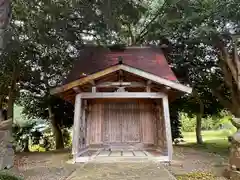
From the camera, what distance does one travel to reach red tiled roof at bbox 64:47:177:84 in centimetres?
990

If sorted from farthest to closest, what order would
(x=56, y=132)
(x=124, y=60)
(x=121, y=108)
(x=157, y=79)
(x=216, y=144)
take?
(x=56, y=132) → (x=216, y=144) → (x=121, y=108) → (x=124, y=60) → (x=157, y=79)

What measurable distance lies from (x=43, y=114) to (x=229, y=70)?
10.8 m

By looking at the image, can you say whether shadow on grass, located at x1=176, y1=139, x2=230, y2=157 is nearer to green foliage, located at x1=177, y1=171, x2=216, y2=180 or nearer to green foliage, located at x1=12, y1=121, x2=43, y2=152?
green foliage, located at x1=177, y1=171, x2=216, y2=180

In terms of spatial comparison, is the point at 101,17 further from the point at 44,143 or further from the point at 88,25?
the point at 44,143

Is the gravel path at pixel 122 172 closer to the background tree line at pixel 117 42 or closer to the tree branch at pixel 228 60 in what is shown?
the background tree line at pixel 117 42

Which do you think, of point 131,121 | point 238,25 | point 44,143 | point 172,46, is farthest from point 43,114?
point 238,25

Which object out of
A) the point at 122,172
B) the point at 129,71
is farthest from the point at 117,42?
the point at 122,172

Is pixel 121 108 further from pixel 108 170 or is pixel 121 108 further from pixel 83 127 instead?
pixel 108 170

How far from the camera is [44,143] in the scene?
1812 centimetres

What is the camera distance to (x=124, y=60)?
10.7m

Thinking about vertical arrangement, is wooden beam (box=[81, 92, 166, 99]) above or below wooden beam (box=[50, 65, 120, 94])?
below

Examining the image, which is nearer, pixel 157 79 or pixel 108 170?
pixel 108 170

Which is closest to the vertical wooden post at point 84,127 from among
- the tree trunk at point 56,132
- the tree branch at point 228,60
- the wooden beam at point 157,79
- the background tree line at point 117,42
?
the background tree line at point 117,42

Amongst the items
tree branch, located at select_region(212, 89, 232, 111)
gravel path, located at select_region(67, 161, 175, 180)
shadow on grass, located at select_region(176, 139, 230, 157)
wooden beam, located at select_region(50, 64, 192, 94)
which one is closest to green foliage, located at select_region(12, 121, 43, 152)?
wooden beam, located at select_region(50, 64, 192, 94)
